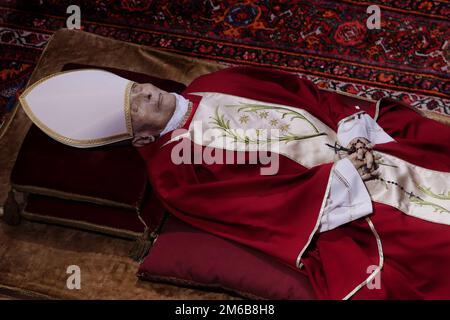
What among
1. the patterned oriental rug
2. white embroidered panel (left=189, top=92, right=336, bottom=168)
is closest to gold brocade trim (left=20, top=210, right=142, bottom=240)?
white embroidered panel (left=189, top=92, right=336, bottom=168)

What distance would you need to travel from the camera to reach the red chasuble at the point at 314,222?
2.38m

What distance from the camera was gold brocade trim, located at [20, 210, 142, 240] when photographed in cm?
281

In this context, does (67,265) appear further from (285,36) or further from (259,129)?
(285,36)

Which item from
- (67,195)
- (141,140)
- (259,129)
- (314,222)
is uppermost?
(259,129)

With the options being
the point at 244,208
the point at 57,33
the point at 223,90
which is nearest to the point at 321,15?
the point at 223,90

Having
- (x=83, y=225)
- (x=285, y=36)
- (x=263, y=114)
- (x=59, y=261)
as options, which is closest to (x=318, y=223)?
(x=263, y=114)

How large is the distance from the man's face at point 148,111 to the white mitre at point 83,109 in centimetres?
3

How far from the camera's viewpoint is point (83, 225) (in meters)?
2.85

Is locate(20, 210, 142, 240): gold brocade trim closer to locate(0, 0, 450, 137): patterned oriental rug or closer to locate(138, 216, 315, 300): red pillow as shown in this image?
locate(138, 216, 315, 300): red pillow

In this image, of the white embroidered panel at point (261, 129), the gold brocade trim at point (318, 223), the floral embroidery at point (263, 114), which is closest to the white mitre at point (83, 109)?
the white embroidered panel at point (261, 129)

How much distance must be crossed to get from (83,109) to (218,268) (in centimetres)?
95

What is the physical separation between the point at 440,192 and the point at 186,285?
1.22m

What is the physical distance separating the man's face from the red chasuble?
60 millimetres

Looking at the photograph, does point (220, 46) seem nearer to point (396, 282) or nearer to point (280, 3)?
point (280, 3)
